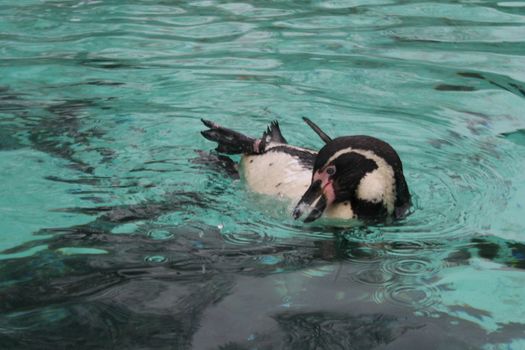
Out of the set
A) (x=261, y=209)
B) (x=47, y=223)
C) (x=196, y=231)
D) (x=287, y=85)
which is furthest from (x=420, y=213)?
(x=287, y=85)

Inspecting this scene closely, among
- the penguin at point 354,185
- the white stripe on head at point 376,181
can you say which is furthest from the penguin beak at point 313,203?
the white stripe on head at point 376,181

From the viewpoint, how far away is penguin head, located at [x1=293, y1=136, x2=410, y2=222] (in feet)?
16.8

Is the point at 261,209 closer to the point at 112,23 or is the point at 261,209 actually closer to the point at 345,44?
the point at 345,44

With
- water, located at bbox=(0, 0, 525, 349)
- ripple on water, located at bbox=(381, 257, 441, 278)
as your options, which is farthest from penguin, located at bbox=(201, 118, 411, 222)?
ripple on water, located at bbox=(381, 257, 441, 278)

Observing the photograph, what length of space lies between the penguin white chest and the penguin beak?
0.21 m

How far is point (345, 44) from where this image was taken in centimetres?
925

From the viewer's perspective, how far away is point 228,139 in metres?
6.11

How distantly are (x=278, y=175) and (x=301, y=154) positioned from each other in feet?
0.87

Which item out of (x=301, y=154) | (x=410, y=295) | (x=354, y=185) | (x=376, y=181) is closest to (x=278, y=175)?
(x=301, y=154)

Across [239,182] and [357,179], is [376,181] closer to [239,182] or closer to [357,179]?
[357,179]

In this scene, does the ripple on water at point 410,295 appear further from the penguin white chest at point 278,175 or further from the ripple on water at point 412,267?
the penguin white chest at point 278,175

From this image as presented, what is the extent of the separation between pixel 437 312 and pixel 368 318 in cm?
31

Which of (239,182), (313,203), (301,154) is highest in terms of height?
(301,154)

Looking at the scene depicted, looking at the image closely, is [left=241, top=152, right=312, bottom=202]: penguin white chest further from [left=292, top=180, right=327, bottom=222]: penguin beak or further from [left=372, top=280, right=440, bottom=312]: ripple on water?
[left=372, top=280, right=440, bottom=312]: ripple on water
